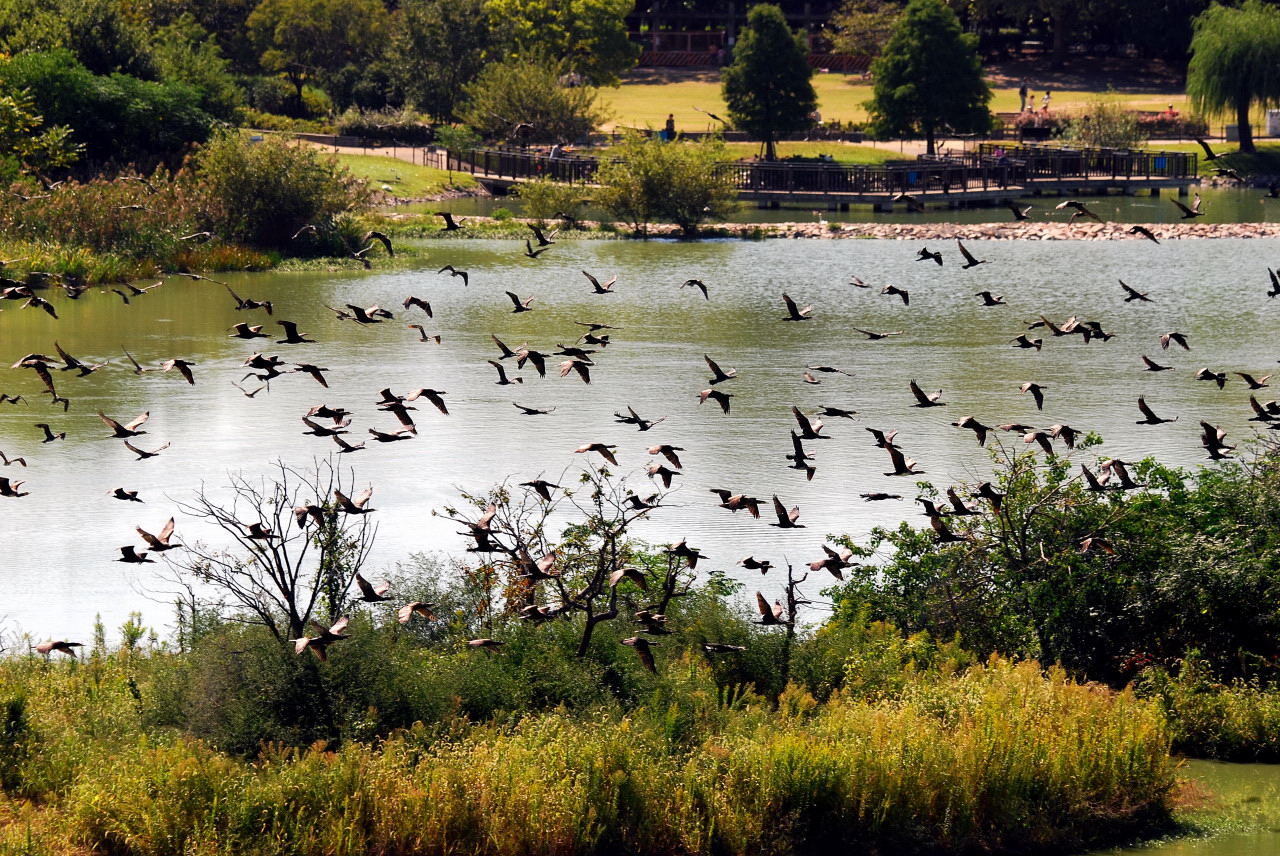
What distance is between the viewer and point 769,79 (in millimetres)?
90312

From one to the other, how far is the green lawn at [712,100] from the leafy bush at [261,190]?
1684 inches

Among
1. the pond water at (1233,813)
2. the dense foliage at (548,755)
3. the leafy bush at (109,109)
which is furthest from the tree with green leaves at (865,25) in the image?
the dense foliage at (548,755)

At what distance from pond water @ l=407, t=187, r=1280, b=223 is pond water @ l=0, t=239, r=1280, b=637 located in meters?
10.4

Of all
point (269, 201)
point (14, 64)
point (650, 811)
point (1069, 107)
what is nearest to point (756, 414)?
point (650, 811)

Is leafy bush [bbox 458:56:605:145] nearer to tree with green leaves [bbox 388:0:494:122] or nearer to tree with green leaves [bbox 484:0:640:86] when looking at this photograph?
tree with green leaves [bbox 388:0:494:122]

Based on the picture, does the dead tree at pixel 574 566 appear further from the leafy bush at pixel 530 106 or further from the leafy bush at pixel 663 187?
the leafy bush at pixel 530 106

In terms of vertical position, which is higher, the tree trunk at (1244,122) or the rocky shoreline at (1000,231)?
Answer: the tree trunk at (1244,122)

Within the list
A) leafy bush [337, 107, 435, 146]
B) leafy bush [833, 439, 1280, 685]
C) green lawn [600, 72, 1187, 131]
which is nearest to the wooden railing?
green lawn [600, 72, 1187, 131]

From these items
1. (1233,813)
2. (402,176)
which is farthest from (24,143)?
(1233,813)

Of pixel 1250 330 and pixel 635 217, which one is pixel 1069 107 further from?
pixel 1250 330

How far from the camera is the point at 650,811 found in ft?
56.0

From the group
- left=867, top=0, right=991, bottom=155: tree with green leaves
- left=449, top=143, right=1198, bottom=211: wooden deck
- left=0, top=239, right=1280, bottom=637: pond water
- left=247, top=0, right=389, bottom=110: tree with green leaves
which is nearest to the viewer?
left=0, top=239, right=1280, bottom=637: pond water

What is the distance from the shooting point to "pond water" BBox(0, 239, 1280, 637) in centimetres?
2914

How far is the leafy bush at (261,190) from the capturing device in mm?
60344
